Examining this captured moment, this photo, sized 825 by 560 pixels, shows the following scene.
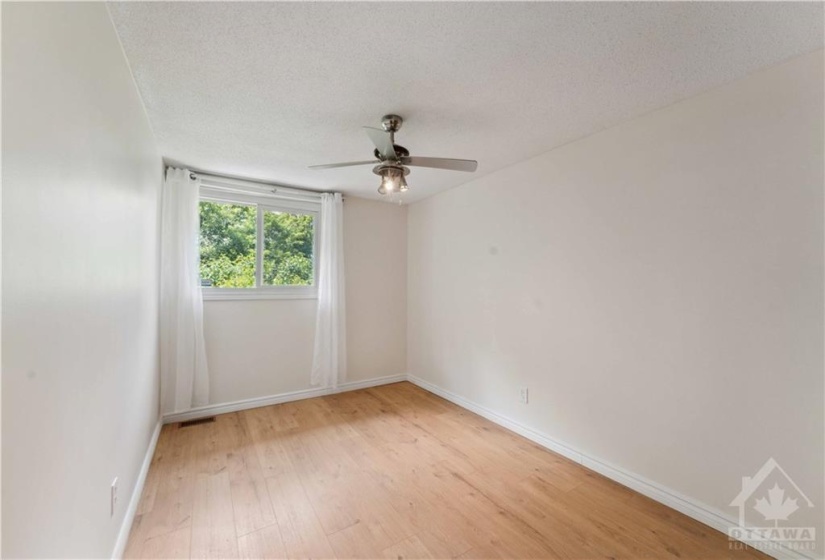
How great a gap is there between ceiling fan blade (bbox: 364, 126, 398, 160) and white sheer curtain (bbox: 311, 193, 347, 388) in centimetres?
189

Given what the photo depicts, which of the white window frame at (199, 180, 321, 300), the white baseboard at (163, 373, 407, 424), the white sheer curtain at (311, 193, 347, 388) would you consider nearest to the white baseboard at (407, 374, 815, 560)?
the white baseboard at (163, 373, 407, 424)

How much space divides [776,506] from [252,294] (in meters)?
3.99

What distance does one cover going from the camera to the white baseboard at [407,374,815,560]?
1.73 m

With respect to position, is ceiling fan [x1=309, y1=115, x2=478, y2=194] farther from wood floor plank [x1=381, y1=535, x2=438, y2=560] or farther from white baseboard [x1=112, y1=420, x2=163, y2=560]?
white baseboard [x1=112, y1=420, x2=163, y2=560]

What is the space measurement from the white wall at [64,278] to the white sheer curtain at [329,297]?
208 centimetres

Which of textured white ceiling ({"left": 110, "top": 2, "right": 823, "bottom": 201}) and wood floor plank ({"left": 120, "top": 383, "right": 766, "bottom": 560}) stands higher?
textured white ceiling ({"left": 110, "top": 2, "right": 823, "bottom": 201})

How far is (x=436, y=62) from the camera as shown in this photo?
160cm

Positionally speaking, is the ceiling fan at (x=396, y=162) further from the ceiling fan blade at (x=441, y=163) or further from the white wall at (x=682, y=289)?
the white wall at (x=682, y=289)

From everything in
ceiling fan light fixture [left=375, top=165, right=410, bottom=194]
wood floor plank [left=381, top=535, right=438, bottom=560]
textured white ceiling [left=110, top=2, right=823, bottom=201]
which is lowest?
wood floor plank [left=381, top=535, right=438, bottom=560]

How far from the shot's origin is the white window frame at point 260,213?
3309mm

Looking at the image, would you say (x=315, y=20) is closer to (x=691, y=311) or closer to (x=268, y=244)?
(x=691, y=311)

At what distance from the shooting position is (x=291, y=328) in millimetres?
3688

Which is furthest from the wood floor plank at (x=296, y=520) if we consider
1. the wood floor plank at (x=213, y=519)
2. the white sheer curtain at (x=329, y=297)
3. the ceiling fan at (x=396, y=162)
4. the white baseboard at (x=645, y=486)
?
the ceiling fan at (x=396, y=162)

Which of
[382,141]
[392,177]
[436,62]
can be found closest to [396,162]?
[392,177]
